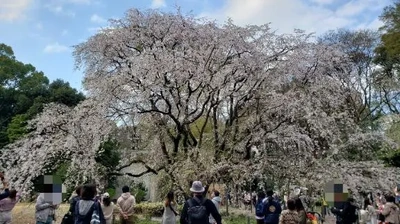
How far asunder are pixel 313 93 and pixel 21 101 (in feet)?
97.2

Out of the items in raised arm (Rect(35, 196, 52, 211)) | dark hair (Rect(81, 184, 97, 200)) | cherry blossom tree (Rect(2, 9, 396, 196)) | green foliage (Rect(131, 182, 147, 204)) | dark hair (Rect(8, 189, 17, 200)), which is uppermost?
cherry blossom tree (Rect(2, 9, 396, 196))

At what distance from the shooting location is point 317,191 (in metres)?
15.3

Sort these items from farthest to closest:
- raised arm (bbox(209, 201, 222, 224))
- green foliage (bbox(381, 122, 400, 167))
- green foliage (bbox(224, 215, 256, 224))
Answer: green foliage (bbox(381, 122, 400, 167)) → green foliage (bbox(224, 215, 256, 224)) → raised arm (bbox(209, 201, 222, 224))

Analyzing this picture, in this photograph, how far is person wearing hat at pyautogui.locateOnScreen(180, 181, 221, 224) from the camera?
5801mm

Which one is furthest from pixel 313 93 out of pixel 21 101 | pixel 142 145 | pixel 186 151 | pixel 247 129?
pixel 21 101

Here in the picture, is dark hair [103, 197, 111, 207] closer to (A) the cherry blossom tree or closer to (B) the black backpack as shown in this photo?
(B) the black backpack

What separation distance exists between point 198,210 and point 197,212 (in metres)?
0.03

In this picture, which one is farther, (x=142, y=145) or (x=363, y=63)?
(x=363, y=63)

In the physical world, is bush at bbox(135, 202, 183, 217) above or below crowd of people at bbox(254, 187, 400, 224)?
below

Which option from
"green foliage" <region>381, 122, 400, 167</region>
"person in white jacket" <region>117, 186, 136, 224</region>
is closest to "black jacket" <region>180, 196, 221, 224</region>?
"person in white jacket" <region>117, 186, 136, 224</region>

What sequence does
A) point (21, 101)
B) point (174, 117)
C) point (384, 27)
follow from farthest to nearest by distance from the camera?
point (21, 101)
point (384, 27)
point (174, 117)

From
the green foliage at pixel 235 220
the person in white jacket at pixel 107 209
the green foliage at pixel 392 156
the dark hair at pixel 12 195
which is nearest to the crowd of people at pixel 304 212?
the person in white jacket at pixel 107 209

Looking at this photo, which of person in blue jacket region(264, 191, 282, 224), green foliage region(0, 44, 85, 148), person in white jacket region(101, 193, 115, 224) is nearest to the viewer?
person in white jacket region(101, 193, 115, 224)

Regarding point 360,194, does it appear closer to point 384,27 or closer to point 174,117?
point 174,117
